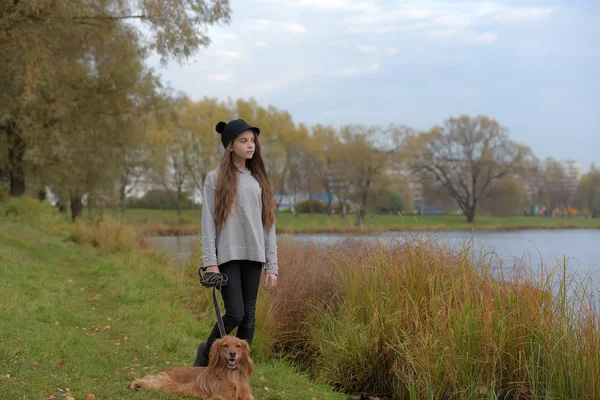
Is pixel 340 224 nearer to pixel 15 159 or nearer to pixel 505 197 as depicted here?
pixel 15 159

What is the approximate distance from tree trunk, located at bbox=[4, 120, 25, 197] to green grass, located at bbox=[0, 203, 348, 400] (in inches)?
368

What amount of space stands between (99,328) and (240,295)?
12.6ft

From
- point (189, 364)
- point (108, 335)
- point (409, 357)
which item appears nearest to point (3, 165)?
point (108, 335)

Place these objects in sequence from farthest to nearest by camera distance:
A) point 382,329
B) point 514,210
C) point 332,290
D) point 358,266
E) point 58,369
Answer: point 514,210
point 332,290
point 358,266
point 382,329
point 58,369

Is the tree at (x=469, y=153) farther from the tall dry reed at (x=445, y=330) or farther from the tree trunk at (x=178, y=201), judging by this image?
the tall dry reed at (x=445, y=330)

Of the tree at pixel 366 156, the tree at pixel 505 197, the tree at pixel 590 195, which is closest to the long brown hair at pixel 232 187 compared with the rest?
the tree at pixel 366 156

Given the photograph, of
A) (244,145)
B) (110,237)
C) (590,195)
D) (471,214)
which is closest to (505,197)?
(471,214)

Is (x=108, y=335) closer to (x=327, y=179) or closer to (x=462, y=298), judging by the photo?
(x=462, y=298)

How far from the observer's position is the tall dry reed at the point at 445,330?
4.95m

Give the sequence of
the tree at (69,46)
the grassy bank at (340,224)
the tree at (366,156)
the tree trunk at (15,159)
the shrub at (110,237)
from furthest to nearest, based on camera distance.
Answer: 1. the tree at (366,156)
2. the tree trunk at (15,159)
3. the shrub at (110,237)
4. the tree at (69,46)
5. the grassy bank at (340,224)

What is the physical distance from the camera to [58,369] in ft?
16.9

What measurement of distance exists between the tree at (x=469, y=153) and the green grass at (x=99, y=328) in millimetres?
41971

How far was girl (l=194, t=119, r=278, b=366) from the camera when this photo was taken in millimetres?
4285

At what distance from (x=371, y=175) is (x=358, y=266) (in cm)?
4217
